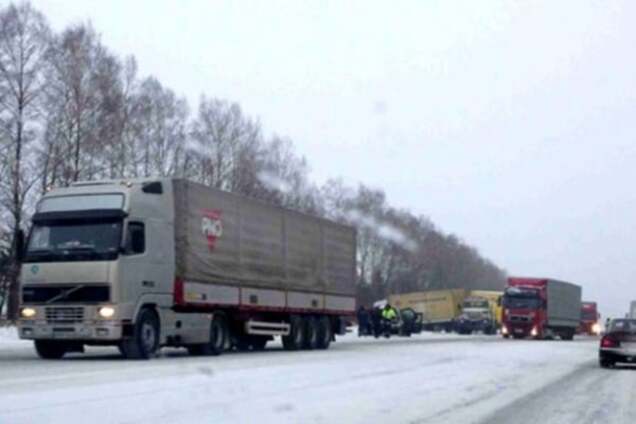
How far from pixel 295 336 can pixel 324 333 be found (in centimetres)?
227

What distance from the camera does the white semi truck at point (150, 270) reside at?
24.9 m

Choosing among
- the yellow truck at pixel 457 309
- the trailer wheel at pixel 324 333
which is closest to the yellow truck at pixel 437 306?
the yellow truck at pixel 457 309

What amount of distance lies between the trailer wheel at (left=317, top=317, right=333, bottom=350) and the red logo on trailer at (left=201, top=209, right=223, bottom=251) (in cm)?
777

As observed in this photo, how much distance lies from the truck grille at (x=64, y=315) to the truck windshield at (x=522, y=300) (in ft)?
141

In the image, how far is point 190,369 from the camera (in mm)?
22734

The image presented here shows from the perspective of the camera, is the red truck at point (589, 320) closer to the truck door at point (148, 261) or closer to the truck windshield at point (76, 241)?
the truck door at point (148, 261)

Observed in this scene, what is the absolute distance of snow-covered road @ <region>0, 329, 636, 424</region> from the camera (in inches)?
591

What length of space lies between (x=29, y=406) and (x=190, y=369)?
26.2ft

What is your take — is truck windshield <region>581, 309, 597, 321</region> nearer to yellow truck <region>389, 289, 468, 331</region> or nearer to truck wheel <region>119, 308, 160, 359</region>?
yellow truck <region>389, 289, 468, 331</region>

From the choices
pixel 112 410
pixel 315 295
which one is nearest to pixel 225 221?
pixel 315 295

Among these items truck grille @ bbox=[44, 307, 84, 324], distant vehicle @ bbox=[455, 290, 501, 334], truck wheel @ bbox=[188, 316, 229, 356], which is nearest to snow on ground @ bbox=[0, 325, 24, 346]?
truck wheel @ bbox=[188, 316, 229, 356]

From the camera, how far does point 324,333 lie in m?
36.4

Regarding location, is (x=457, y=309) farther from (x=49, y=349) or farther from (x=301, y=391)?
(x=301, y=391)

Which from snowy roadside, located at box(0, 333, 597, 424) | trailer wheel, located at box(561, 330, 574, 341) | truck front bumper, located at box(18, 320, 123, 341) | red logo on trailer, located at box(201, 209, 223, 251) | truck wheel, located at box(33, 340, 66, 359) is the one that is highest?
red logo on trailer, located at box(201, 209, 223, 251)
